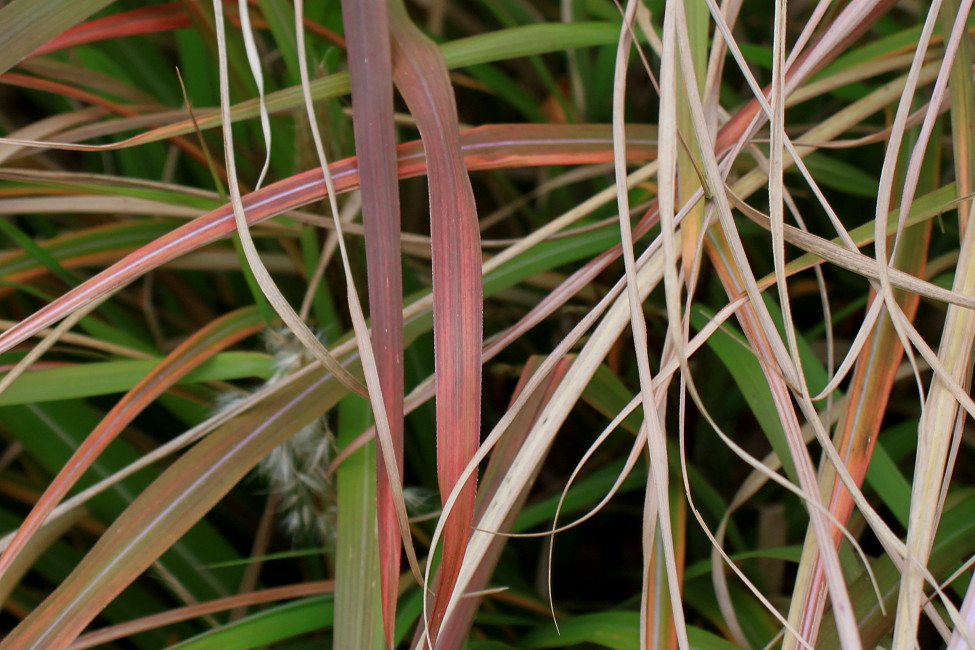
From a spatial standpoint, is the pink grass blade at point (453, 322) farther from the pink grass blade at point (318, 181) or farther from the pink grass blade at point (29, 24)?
the pink grass blade at point (29, 24)

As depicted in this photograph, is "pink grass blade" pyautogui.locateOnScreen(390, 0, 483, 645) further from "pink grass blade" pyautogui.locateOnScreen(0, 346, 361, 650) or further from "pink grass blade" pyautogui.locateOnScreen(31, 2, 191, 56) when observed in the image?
"pink grass blade" pyautogui.locateOnScreen(31, 2, 191, 56)

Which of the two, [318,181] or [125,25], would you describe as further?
[125,25]

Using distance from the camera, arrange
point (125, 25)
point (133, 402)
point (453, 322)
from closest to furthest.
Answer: point (453, 322) < point (133, 402) < point (125, 25)

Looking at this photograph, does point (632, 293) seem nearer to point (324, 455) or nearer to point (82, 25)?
point (324, 455)

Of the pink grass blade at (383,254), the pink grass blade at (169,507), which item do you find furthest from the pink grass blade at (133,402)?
the pink grass blade at (383,254)

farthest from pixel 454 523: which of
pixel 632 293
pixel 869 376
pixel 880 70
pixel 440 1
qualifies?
pixel 440 1

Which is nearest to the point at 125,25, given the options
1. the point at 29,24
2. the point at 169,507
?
the point at 29,24

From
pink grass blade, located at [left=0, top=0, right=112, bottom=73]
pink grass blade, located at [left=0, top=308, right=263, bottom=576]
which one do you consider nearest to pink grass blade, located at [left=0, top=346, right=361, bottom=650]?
pink grass blade, located at [left=0, top=308, right=263, bottom=576]

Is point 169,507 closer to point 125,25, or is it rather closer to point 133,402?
point 133,402
